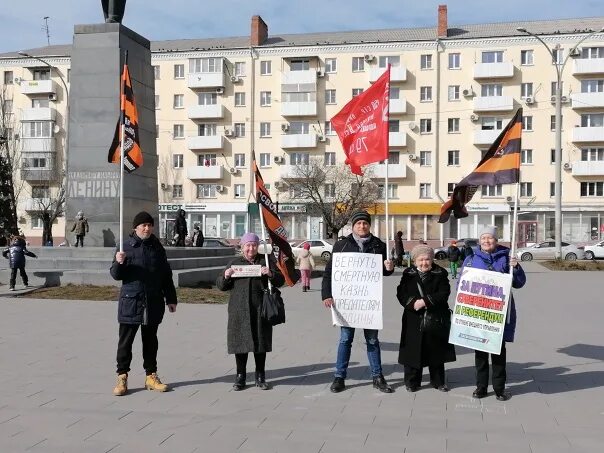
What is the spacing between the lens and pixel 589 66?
177 ft

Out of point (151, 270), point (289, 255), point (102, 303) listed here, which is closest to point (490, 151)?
point (289, 255)

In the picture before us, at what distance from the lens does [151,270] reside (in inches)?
272

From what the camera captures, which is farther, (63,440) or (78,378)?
(78,378)

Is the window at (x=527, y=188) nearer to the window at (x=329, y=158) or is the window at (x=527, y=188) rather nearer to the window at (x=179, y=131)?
the window at (x=329, y=158)

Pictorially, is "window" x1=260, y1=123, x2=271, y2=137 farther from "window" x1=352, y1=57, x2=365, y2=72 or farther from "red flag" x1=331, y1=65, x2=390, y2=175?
"red flag" x1=331, y1=65, x2=390, y2=175

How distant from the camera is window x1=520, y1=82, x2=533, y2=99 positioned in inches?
2192

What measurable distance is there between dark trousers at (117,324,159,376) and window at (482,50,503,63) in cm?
5374

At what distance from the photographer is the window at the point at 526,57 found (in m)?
55.4

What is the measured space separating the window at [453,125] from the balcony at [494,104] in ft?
6.54

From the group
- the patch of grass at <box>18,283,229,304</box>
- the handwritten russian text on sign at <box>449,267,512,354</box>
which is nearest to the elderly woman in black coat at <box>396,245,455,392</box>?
the handwritten russian text on sign at <box>449,267,512,354</box>

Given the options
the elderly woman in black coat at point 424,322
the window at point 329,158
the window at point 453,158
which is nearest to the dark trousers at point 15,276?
the elderly woman in black coat at point 424,322

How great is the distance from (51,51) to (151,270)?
65.9 metres

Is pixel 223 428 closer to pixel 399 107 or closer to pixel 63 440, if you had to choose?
pixel 63 440

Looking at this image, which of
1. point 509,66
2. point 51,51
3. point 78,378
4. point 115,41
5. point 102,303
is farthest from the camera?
point 51,51
